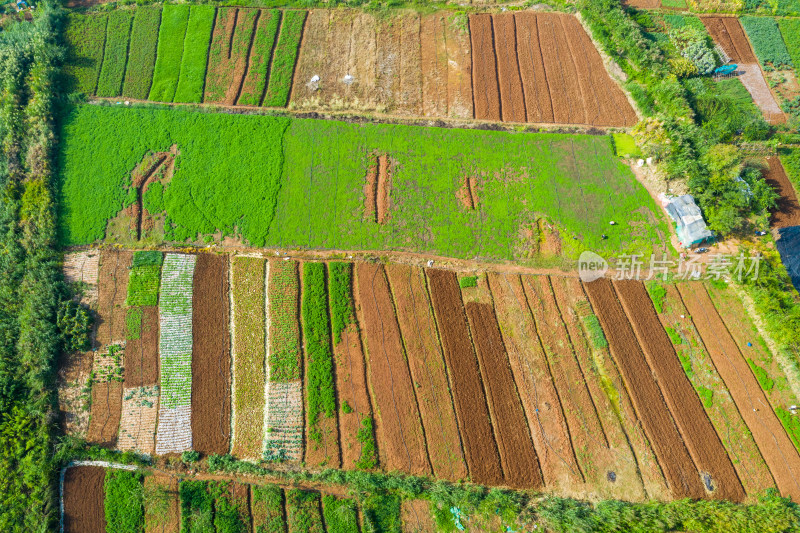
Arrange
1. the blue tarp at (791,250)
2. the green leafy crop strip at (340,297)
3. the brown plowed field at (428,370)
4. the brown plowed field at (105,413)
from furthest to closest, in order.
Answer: the blue tarp at (791,250)
the green leafy crop strip at (340,297)
the brown plowed field at (105,413)
the brown plowed field at (428,370)

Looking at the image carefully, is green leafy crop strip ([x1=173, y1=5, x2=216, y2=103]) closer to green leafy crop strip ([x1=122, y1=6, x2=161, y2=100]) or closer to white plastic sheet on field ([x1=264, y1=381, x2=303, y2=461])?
green leafy crop strip ([x1=122, y1=6, x2=161, y2=100])

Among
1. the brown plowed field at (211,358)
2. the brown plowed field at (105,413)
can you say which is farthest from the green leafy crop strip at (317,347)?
the brown plowed field at (105,413)

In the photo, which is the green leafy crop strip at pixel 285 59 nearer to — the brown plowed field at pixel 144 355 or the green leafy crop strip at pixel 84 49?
the green leafy crop strip at pixel 84 49

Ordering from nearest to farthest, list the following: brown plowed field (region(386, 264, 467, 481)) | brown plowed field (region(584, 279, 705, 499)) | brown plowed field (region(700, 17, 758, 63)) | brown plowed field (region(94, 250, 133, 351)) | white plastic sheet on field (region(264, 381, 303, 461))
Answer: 1. brown plowed field (region(584, 279, 705, 499))
2. brown plowed field (region(386, 264, 467, 481))
3. white plastic sheet on field (region(264, 381, 303, 461))
4. brown plowed field (region(94, 250, 133, 351))
5. brown plowed field (region(700, 17, 758, 63))

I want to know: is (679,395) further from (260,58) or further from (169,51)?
(169,51)

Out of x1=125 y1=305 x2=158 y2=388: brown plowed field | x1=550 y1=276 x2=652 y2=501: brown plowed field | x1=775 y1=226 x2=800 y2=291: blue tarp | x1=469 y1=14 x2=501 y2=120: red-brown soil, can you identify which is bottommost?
x1=550 y1=276 x2=652 y2=501: brown plowed field

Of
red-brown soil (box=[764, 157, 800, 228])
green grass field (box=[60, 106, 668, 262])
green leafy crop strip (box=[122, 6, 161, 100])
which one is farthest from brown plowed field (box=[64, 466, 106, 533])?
red-brown soil (box=[764, 157, 800, 228])

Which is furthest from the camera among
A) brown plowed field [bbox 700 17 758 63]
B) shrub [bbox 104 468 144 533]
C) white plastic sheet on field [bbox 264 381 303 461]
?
brown plowed field [bbox 700 17 758 63]
